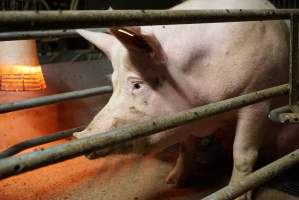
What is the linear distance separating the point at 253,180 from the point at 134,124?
0.48m

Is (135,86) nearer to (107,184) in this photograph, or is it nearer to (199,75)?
(199,75)

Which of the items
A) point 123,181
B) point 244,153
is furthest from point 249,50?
point 123,181

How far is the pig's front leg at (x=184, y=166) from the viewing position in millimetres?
2146

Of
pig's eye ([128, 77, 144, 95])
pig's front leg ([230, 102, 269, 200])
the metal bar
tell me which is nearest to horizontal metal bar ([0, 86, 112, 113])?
the metal bar

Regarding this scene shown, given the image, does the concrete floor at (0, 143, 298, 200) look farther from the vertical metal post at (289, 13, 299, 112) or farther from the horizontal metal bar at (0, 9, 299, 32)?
the horizontal metal bar at (0, 9, 299, 32)

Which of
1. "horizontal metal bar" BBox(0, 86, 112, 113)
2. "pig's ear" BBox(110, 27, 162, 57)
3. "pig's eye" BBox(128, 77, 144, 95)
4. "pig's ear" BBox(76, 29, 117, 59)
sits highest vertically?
"pig's ear" BBox(110, 27, 162, 57)

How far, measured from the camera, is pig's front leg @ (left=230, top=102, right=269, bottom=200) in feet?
5.75

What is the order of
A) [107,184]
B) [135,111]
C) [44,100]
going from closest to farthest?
1. [135,111]
2. [44,100]
3. [107,184]

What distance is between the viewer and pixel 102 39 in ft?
6.30

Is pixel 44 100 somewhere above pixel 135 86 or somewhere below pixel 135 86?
below

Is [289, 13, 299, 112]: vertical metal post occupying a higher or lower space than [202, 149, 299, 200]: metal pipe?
higher

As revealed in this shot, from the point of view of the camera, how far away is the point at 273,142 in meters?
2.08

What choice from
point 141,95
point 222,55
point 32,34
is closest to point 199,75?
point 222,55

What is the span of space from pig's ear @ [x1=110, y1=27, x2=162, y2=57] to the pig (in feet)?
0.05
